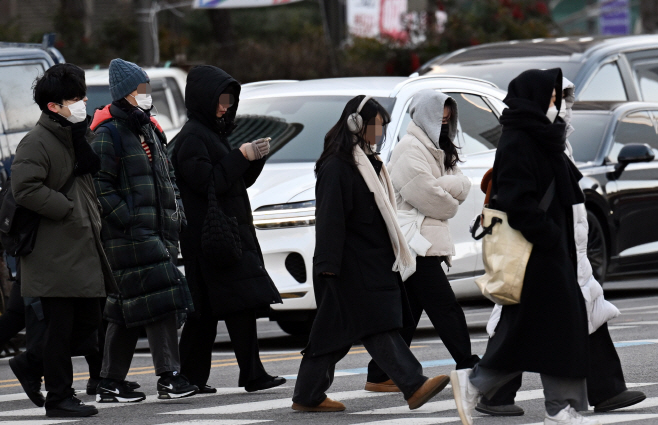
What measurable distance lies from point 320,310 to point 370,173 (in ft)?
2.50

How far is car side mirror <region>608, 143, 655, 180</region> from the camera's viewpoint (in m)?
12.4

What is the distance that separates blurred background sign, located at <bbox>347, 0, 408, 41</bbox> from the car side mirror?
1056 cm

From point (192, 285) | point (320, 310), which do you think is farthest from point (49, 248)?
point (320, 310)

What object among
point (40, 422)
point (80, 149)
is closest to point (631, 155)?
point (80, 149)

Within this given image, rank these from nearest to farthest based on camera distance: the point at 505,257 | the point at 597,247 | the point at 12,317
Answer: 1. the point at 505,257
2. the point at 12,317
3. the point at 597,247

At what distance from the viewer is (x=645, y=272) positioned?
1259 centimetres

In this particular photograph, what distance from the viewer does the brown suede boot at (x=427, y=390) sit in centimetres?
682

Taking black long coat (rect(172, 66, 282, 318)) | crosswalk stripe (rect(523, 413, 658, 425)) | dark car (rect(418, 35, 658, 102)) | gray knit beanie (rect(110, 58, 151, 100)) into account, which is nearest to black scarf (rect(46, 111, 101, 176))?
gray knit beanie (rect(110, 58, 151, 100))

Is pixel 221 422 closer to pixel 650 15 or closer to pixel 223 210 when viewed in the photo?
pixel 223 210

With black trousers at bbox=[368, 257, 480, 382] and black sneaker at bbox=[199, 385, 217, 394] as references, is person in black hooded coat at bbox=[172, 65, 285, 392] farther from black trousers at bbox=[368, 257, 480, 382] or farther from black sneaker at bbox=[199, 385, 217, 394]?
black trousers at bbox=[368, 257, 480, 382]

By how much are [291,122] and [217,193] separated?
2989 millimetres

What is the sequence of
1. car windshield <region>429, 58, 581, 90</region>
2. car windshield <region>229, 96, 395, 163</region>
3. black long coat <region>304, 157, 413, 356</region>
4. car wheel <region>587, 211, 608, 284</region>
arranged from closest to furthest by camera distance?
black long coat <region>304, 157, 413, 356</region> < car windshield <region>229, 96, 395, 163</region> < car wheel <region>587, 211, 608, 284</region> < car windshield <region>429, 58, 581, 90</region>

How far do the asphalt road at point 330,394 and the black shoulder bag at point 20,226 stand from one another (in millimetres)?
911

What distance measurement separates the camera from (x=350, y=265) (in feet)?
23.1
